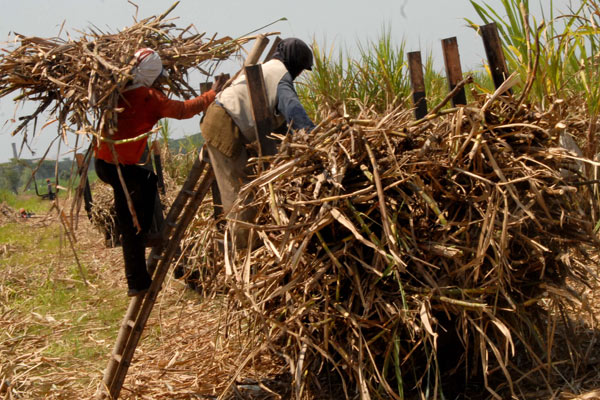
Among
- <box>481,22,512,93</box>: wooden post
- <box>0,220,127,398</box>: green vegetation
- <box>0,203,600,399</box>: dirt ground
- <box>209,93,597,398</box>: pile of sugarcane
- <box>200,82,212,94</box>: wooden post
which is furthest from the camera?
<box>200,82,212,94</box>: wooden post

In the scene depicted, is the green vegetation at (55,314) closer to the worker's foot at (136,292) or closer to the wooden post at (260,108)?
the worker's foot at (136,292)

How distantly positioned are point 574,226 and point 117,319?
3.89m

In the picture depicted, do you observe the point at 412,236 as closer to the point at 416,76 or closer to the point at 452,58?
the point at 452,58

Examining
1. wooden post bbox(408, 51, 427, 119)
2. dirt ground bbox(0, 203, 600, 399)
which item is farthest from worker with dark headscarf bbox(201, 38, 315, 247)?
wooden post bbox(408, 51, 427, 119)

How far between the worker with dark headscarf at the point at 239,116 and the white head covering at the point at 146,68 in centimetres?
35

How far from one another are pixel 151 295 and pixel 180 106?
1.06 m

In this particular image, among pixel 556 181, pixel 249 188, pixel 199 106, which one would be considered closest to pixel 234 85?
pixel 199 106

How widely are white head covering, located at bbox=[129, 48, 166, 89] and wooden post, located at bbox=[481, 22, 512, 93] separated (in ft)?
5.63

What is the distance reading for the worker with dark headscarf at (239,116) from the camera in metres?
3.26

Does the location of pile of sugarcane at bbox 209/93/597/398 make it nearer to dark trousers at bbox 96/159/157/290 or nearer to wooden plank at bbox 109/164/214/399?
wooden plank at bbox 109/164/214/399

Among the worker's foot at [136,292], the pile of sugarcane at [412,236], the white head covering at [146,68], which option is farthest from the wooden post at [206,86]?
the pile of sugarcane at [412,236]

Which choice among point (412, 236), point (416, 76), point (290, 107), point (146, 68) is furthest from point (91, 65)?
point (416, 76)

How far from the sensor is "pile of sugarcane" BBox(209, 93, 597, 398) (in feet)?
8.25

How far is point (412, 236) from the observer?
2.55 metres
